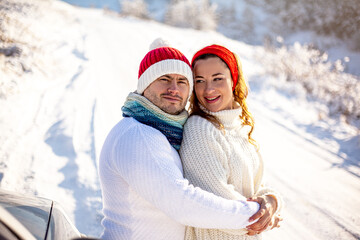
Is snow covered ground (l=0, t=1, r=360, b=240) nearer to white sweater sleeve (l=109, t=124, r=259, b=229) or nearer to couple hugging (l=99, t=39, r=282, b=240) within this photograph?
couple hugging (l=99, t=39, r=282, b=240)

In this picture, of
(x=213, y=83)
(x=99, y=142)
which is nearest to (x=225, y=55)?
(x=213, y=83)

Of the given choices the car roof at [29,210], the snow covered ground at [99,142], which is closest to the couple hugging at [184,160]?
the car roof at [29,210]

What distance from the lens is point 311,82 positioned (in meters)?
6.86

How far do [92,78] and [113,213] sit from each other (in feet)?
14.2

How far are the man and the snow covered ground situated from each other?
3.13 ft

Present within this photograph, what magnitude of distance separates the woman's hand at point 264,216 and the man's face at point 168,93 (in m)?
0.78

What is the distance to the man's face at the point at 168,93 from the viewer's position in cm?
156

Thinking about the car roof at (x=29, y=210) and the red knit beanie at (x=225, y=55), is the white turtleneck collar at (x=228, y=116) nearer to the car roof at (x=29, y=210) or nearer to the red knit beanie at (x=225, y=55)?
the red knit beanie at (x=225, y=55)

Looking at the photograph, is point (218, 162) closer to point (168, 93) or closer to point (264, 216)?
point (264, 216)

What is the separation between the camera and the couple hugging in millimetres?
1172

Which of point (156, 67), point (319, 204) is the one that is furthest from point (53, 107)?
point (319, 204)

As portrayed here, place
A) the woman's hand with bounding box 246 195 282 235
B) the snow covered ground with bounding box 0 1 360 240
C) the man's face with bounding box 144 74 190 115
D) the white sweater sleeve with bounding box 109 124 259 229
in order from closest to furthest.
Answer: the white sweater sleeve with bounding box 109 124 259 229 < the woman's hand with bounding box 246 195 282 235 < the man's face with bounding box 144 74 190 115 < the snow covered ground with bounding box 0 1 360 240

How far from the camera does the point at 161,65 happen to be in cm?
158

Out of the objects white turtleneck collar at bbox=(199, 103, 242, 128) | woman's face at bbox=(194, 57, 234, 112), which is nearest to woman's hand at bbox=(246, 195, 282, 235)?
white turtleneck collar at bbox=(199, 103, 242, 128)
